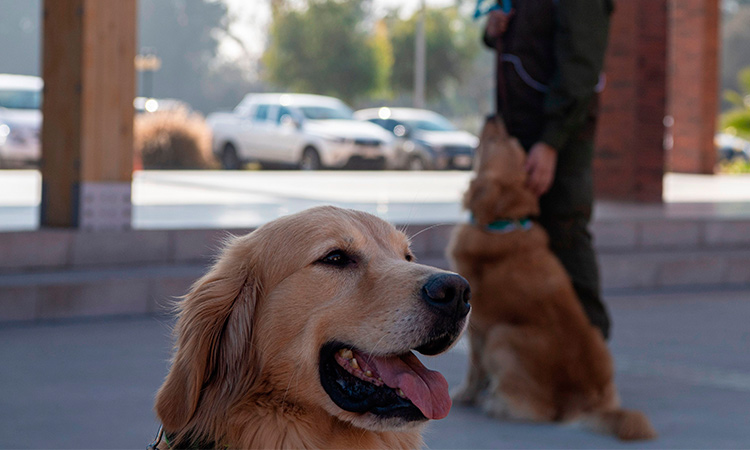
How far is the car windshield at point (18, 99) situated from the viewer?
2116 centimetres

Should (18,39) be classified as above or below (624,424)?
above

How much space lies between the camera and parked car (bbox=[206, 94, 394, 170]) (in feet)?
69.3

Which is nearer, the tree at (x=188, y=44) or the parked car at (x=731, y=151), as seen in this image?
the parked car at (x=731, y=151)

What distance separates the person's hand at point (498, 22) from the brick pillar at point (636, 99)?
7.49 metres

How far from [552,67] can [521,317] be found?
1239mm

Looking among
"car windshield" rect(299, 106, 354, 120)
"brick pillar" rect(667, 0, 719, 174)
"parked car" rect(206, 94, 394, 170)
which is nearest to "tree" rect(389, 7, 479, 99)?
"car windshield" rect(299, 106, 354, 120)

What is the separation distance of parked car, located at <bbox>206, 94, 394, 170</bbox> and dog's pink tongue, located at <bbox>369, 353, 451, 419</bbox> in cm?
1876

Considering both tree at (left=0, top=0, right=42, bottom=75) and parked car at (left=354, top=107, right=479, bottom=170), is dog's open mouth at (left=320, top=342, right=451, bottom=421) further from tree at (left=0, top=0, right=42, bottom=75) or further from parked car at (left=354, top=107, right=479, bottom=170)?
tree at (left=0, top=0, right=42, bottom=75)

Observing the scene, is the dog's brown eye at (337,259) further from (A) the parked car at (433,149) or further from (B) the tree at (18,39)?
(B) the tree at (18,39)

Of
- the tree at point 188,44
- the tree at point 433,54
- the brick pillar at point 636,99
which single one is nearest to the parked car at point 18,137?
the brick pillar at point 636,99

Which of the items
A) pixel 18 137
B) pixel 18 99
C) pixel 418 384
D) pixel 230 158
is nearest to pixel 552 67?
pixel 418 384

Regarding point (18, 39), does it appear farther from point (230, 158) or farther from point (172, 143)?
point (230, 158)

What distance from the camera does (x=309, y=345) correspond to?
2.22 metres

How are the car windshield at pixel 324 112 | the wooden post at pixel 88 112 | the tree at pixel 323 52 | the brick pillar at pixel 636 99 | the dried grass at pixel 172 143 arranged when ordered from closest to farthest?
1. the wooden post at pixel 88 112
2. the brick pillar at pixel 636 99
3. the car windshield at pixel 324 112
4. the dried grass at pixel 172 143
5. the tree at pixel 323 52
